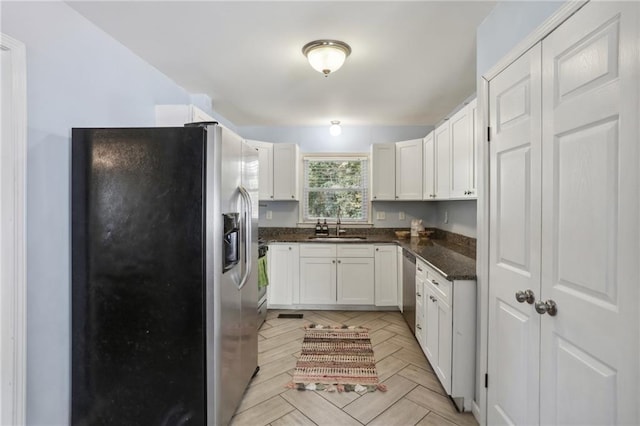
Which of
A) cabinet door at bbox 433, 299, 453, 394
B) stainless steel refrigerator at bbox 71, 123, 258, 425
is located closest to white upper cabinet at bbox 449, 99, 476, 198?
cabinet door at bbox 433, 299, 453, 394

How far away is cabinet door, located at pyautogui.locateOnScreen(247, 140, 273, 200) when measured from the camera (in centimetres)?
418

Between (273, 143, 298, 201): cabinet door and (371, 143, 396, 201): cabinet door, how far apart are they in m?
1.11

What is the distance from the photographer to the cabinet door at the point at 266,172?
418 cm

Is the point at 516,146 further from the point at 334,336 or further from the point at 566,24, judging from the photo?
the point at 334,336

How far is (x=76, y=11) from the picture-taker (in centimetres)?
180

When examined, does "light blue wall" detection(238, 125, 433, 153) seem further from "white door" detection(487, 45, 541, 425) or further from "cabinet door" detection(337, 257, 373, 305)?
"white door" detection(487, 45, 541, 425)

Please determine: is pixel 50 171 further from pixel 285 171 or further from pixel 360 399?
pixel 285 171

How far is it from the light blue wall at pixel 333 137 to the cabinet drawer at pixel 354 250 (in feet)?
4.99

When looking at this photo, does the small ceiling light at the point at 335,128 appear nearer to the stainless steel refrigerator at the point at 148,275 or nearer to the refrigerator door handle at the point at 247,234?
the refrigerator door handle at the point at 247,234

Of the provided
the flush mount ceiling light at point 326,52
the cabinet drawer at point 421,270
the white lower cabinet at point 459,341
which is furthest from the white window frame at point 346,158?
the white lower cabinet at point 459,341

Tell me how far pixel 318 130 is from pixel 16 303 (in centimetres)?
380

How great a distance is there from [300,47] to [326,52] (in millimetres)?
221

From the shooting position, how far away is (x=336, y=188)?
453cm

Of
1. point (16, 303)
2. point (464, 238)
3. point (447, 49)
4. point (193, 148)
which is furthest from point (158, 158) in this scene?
point (464, 238)
